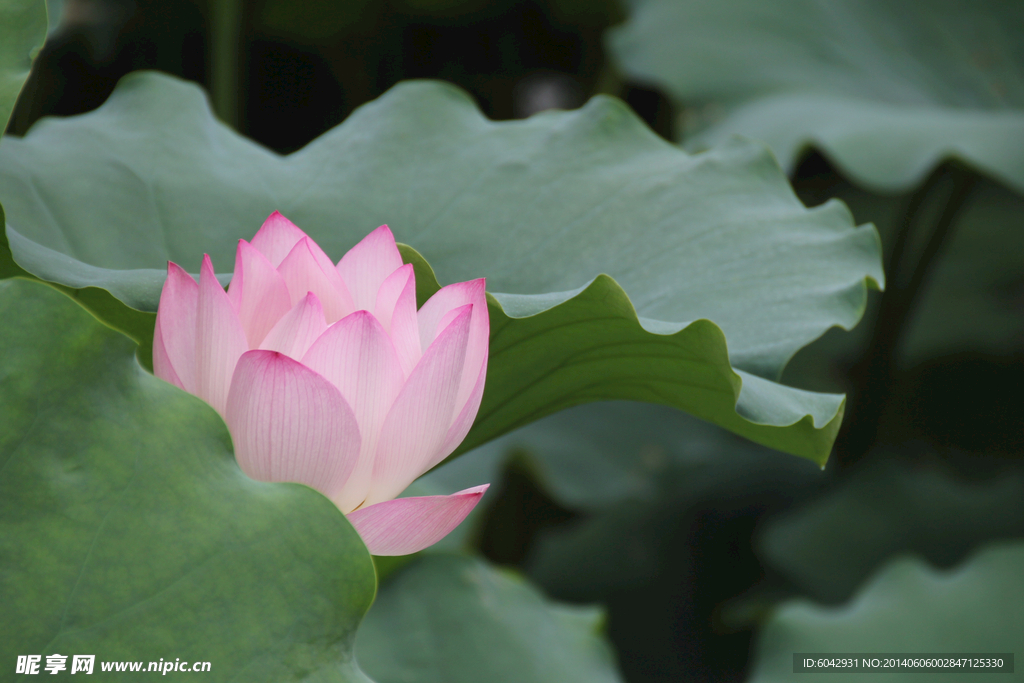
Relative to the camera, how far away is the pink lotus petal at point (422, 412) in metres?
0.38

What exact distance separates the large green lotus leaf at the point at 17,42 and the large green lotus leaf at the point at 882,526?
1.33 metres

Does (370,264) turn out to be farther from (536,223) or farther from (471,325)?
(536,223)

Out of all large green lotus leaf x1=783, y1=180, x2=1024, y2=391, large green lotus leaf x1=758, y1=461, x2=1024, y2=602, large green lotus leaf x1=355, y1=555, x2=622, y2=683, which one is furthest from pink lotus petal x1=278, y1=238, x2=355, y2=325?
large green lotus leaf x1=783, y1=180, x2=1024, y2=391

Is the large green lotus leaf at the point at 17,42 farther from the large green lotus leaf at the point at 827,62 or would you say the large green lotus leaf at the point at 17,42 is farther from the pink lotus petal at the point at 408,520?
the large green lotus leaf at the point at 827,62

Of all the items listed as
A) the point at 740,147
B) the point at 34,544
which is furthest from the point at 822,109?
the point at 34,544

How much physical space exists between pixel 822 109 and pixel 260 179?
0.93 meters

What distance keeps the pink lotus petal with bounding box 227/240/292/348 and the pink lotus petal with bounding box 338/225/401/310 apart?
0.05 meters

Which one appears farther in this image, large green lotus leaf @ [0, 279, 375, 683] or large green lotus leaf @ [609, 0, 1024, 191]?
large green lotus leaf @ [609, 0, 1024, 191]

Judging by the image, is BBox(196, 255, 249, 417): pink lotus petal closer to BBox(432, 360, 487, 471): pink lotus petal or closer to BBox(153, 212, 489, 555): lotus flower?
BBox(153, 212, 489, 555): lotus flower

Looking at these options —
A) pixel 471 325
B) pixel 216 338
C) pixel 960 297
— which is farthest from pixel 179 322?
pixel 960 297

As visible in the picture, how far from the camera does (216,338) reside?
38cm

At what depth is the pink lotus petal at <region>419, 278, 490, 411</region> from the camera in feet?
1.33

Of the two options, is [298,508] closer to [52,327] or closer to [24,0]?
[52,327]

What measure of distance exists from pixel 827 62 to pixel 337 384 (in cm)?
137
